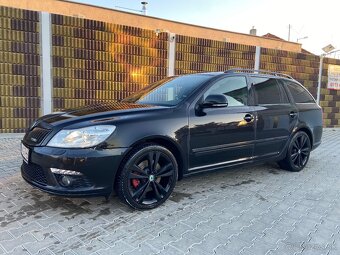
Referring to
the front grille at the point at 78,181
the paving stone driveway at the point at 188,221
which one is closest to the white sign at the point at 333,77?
the paving stone driveway at the point at 188,221

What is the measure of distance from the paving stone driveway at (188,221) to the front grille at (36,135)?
759 mm

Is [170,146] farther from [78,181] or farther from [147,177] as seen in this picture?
[78,181]

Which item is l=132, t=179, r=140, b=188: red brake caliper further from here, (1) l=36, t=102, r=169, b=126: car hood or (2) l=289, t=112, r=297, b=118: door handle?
(2) l=289, t=112, r=297, b=118: door handle

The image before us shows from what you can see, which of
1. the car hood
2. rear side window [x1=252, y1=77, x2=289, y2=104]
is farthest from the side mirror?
rear side window [x1=252, y1=77, x2=289, y2=104]

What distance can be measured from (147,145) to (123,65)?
5.61 m

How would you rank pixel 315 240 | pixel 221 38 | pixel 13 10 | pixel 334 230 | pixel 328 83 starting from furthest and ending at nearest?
1. pixel 221 38
2. pixel 328 83
3. pixel 13 10
4. pixel 334 230
5. pixel 315 240

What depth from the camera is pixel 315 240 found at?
2861 mm

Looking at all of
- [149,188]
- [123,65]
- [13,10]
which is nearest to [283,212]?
[149,188]

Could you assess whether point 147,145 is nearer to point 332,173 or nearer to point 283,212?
point 283,212

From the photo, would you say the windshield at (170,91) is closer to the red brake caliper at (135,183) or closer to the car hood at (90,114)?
the car hood at (90,114)

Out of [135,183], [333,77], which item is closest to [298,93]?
[135,183]

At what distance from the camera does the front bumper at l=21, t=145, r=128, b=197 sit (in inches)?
115

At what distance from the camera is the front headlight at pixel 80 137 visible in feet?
9.70

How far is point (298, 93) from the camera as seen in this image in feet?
17.4
